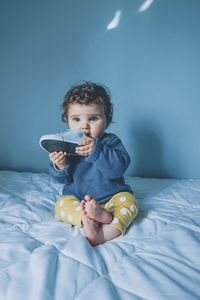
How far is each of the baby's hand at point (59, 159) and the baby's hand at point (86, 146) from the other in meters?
0.06

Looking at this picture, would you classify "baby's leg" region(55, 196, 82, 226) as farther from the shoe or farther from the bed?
the shoe

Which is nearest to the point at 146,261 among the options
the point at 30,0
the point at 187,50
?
the point at 187,50

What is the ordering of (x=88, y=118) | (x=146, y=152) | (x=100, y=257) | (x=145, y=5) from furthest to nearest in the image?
1. (x=146, y=152)
2. (x=145, y=5)
3. (x=88, y=118)
4. (x=100, y=257)

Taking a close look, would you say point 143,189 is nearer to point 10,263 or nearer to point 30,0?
point 10,263

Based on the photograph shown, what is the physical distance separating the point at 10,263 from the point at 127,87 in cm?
106

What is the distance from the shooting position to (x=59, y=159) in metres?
0.83

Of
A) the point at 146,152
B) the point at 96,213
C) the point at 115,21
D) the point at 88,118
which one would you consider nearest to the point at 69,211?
the point at 96,213

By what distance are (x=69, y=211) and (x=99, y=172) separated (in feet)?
0.61

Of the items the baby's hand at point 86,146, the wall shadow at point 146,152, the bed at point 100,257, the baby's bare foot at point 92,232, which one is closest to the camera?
the bed at point 100,257

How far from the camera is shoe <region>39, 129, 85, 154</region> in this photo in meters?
0.73

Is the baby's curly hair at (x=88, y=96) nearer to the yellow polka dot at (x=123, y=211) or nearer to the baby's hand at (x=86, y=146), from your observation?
the baby's hand at (x=86, y=146)

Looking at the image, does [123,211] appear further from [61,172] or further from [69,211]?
[61,172]

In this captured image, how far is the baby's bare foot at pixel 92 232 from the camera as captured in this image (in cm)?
66

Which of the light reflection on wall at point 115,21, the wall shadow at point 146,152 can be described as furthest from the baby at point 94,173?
the light reflection on wall at point 115,21
